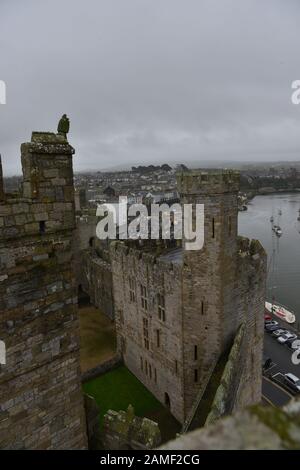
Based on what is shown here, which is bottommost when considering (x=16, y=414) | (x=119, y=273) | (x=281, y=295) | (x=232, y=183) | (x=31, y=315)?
(x=281, y=295)

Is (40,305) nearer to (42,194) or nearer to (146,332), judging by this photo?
(42,194)

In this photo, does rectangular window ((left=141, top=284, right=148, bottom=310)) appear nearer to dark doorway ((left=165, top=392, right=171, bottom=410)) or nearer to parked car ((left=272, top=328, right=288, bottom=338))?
dark doorway ((left=165, top=392, right=171, bottom=410))

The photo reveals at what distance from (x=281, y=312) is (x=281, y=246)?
29.9 metres

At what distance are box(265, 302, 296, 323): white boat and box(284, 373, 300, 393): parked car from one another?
417 inches

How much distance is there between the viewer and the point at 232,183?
12.6 metres

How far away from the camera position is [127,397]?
1847cm

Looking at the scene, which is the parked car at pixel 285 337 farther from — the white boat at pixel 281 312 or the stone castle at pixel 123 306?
the stone castle at pixel 123 306

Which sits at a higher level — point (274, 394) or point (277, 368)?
point (274, 394)

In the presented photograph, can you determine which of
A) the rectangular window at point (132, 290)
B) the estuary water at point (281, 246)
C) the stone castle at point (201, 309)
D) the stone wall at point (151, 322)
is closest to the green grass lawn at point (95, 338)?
the stone wall at point (151, 322)

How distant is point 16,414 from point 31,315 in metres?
→ 1.36

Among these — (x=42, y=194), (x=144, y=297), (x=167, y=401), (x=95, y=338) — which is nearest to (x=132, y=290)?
(x=144, y=297)
